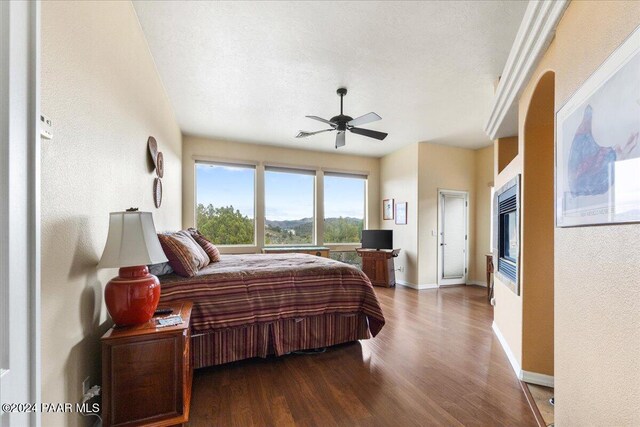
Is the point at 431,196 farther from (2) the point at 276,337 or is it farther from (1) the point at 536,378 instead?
(2) the point at 276,337

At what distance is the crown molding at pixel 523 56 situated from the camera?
159 cm

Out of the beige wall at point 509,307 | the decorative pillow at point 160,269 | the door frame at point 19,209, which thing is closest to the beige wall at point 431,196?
the beige wall at point 509,307

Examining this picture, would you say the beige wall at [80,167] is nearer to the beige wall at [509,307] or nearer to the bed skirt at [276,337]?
the bed skirt at [276,337]

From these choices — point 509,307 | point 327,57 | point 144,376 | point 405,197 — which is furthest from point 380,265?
point 144,376

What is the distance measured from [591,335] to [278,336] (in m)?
2.08

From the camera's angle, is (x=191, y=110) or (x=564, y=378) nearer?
(x=564, y=378)

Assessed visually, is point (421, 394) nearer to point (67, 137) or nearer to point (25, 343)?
point (25, 343)

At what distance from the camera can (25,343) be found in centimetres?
76

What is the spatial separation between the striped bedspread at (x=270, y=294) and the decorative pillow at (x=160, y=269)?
7 cm

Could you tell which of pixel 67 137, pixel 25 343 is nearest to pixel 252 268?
pixel 67 137

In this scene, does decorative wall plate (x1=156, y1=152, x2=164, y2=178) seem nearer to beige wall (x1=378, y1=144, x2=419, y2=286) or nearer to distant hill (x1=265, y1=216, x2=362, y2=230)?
distant hill (x1=265, y1=216, x2=362, y2=230)

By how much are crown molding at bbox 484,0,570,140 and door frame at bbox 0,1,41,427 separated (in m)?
2.20

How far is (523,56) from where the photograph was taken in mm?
2031

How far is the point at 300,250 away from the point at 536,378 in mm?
3888
